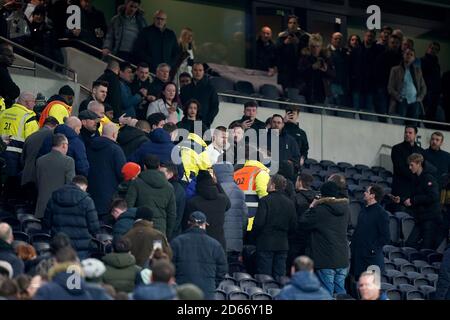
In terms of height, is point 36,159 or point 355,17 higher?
point 355,17

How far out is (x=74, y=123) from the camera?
1702cm

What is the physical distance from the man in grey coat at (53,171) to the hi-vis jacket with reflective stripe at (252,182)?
2.30 m

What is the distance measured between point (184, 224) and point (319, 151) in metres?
8.08

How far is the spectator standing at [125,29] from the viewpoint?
22891 millimetres

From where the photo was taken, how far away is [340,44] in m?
25.5

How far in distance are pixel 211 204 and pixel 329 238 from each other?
1397 millimetres

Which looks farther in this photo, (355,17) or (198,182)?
(355,17)

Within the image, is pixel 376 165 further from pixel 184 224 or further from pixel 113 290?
pixel 113 290

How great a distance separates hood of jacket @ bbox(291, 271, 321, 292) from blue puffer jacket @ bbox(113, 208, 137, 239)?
109 inches

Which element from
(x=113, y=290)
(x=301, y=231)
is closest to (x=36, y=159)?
(x=301, y=231)

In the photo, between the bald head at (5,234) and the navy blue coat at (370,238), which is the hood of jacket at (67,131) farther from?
the navy blue coat at (370,238)

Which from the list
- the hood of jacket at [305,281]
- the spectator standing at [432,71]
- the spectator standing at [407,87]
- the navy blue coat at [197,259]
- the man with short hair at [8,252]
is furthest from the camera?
the spectator standing at [432,71]

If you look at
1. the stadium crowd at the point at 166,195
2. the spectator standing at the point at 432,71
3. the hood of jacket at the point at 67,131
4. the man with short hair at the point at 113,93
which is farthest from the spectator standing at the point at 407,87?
the hood of jacket at the point at 67,131

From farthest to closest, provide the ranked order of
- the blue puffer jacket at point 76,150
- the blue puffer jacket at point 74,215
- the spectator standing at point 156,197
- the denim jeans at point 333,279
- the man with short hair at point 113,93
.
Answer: the man with short hair at point 113,93 → the blue puffer jacket at point 76,150 → the denim jeans at point 333,279 → the spectator standing at point 156,197 → the blue puffer jacket at point 74,215
